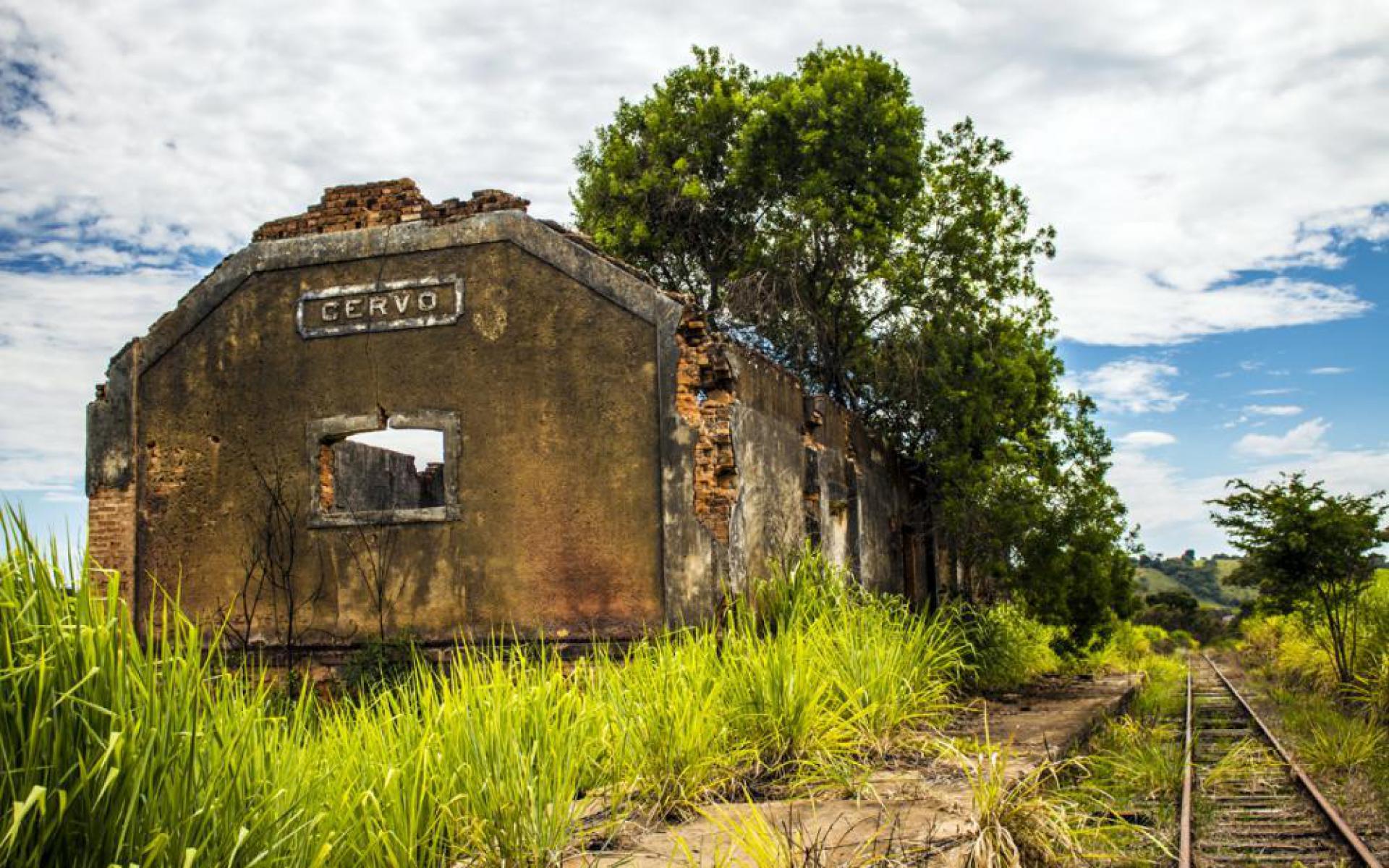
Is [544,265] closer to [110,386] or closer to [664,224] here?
[110,386]

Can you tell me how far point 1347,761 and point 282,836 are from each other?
32.6 ft

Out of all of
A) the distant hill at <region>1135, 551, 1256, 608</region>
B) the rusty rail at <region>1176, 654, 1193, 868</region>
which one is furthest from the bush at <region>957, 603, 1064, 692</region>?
the distant hill at <region>1135, 551, 1256, 608</region>

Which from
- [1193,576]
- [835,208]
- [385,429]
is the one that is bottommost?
[1193,576]

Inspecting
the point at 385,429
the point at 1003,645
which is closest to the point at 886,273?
the point at 1003,645

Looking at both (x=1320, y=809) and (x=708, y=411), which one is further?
(x=708, y=411)

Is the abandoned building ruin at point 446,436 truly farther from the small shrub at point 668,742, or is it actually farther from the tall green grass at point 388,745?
the small shrub at point 668,742

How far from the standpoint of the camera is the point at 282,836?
3.83 m

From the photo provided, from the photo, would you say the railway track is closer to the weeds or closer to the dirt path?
the dirt path

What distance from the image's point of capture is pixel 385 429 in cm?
1254

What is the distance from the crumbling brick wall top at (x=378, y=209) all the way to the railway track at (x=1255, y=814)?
8408 millimetres

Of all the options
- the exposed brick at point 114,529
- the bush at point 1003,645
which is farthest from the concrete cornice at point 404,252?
the bush at point 1003,645

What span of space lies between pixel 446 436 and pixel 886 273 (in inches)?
351

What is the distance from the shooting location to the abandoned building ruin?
37.8ft

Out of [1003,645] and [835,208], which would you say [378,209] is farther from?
[1003,645]
